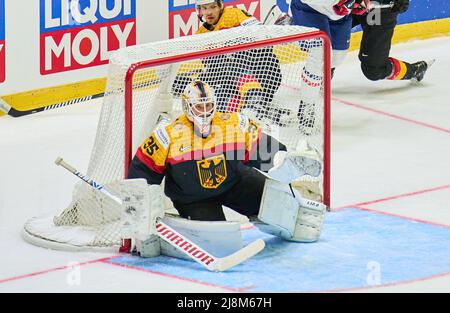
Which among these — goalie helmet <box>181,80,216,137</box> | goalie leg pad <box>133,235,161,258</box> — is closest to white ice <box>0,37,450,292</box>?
goalie leg pad <box>133,235,161,258</box>

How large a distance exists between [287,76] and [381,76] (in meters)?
1.98

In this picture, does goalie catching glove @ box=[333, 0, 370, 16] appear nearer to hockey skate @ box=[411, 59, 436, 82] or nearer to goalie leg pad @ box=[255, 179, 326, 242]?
hockey skate @ box=[411, 59, 436, 82]

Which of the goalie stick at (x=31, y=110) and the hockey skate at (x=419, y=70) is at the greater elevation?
the hockey skate at (x=419, y=70)

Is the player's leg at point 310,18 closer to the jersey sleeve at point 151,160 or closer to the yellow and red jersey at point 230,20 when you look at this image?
the yellow and red jersey at point 230,20

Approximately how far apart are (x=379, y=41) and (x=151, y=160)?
3.21 m

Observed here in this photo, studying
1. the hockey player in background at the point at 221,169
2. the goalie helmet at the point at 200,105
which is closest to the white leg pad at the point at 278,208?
the hockey player in background at the point at 221,169

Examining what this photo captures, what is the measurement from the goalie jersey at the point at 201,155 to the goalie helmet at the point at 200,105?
0.15ft

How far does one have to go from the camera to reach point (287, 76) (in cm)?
734

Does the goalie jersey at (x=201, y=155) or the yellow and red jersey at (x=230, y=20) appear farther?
the yellow and red jersey at (x=230, y=20)

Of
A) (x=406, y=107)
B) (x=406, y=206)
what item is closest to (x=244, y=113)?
(x=406, y=206)

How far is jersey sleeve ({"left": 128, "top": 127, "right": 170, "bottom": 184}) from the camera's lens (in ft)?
20.3

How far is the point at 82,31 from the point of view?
8.70 m

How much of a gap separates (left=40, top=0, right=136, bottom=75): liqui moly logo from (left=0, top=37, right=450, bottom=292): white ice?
314mm

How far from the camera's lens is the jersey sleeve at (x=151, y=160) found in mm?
6180
